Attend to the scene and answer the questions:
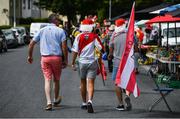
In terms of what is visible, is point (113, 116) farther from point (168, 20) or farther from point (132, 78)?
point (168, 20)

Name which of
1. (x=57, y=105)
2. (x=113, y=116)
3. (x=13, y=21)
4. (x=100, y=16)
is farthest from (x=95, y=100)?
(x=100, y=16)

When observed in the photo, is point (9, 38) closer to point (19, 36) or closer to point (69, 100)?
point (19, 36)

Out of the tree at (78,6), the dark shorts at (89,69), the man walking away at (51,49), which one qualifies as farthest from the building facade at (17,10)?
the dark shorts at (89,69)

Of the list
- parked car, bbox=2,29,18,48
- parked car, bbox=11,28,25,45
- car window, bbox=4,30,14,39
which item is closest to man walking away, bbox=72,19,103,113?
parked car, bbox=2,29,18,48

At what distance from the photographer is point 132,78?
34.1 ft

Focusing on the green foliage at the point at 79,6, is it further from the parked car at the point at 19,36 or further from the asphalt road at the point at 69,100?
the asphalt road at the point at 69,100

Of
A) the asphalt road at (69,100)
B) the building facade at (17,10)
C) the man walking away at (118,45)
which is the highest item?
the building facade at (17,10)

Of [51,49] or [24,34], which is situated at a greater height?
[51,49]

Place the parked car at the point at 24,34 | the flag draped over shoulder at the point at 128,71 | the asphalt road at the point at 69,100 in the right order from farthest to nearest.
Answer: the parked car at the point at 24,34 < the asphalt road at the point at 69,100 < the flag draped over shoulder at the point at 128,71

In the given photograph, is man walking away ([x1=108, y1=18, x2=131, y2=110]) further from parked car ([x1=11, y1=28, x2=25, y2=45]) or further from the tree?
the tree

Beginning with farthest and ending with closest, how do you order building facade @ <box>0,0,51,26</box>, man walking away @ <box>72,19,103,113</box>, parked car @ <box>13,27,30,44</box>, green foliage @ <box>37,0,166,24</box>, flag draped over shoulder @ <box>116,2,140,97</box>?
green foliage @ <box>37,0,166,24</box> → building facade @ <box>0,0,51,26</box> → parked car @ <box>13,27,30,44</box> → man walking away @ <box>72,19,103,113</box> → flag draped over shoulder @ <box>116,2,140,97</box>

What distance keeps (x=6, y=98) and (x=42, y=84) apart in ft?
11.3

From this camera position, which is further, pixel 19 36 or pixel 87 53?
pixel 19 36

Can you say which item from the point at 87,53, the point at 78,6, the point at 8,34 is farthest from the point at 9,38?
the point at 78,6
